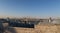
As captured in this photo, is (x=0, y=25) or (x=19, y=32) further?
(x=0, y=25)

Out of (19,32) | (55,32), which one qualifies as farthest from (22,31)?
(55,32)

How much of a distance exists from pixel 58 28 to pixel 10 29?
323cm

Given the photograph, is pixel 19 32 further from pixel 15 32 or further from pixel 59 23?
pixel 59 23

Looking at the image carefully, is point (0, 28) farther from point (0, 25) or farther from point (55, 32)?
point (55, 32)

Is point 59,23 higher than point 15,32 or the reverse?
higher

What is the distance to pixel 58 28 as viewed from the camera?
263 inches

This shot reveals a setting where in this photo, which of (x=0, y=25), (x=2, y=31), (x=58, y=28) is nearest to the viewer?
(x=58, y=28)

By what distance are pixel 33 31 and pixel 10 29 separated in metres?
1.62

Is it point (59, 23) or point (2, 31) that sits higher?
point (59, 23)

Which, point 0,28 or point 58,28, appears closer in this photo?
point 58,28

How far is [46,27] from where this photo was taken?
6.83m

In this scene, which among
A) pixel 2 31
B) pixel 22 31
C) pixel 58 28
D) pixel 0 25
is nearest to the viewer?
pixel 58 28

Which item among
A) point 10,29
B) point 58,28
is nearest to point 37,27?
point 58,28

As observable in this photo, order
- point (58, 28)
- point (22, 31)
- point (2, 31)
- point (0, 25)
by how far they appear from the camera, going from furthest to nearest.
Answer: point (0, 25) → point (2, 31) → point (22, 31) → point (58, 28)
